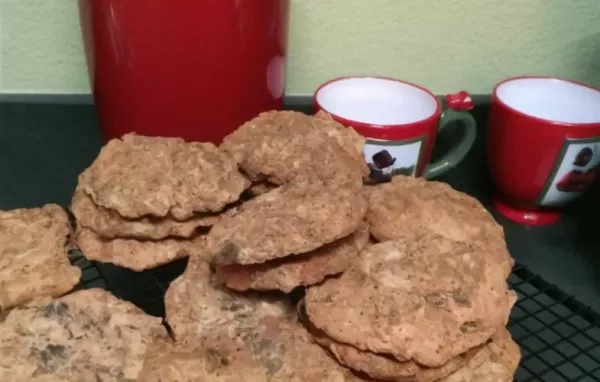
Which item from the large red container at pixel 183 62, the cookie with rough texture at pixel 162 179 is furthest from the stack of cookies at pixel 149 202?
the large red container at pixel 183 62

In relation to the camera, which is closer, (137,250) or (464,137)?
(137,250)

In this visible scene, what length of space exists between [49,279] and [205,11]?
0.84 ft

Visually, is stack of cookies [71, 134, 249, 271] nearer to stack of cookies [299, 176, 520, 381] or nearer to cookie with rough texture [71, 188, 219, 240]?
cookie with rough texture [71, 188, 219, 240]

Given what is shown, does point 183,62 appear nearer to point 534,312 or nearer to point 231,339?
point 231,339

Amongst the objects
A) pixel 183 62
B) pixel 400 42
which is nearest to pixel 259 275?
pixel 183 62

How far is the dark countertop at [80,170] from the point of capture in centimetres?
72

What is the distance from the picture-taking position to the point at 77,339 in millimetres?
473

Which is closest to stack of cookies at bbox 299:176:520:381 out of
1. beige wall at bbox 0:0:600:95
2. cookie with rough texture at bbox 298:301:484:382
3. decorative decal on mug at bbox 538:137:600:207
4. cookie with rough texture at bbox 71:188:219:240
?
cookie with rough texture at bbox 298:301:484:382

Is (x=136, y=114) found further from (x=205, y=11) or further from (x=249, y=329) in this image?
(x=249, y=329)

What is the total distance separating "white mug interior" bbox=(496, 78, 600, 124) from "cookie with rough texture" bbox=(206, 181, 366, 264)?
1.12ft

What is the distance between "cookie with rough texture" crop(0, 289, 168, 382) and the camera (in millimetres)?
448

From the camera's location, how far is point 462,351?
0.45 metres

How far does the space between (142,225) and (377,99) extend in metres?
0.34

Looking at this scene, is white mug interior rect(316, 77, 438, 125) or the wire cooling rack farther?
white mug interior rect(316, 77, 438, 125)
